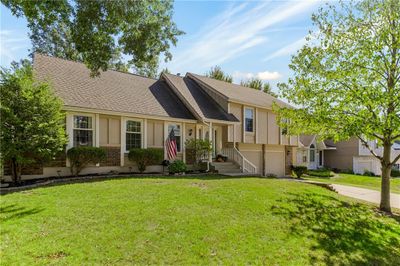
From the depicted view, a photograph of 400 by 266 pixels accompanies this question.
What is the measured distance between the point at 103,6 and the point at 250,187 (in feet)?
24.9

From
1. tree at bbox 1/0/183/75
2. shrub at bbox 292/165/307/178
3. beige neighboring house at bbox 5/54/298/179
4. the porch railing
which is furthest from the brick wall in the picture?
shrub at bbox 292/165/307/178

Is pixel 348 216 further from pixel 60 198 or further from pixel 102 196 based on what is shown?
pixel 60 198

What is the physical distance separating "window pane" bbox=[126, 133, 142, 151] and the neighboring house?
24204 millimetres

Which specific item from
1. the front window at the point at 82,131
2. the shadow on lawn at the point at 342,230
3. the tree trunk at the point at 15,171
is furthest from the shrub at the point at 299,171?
the tree trunk at the point at 15,171

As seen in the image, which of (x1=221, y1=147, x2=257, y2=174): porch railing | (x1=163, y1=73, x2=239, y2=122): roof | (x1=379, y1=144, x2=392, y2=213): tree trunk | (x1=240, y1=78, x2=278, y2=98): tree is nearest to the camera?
(x1=379, y1=144, x2=392, y2=213): tree trunk

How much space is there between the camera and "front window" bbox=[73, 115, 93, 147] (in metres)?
13.2

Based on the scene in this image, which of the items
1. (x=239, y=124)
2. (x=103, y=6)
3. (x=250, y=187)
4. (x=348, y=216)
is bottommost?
(x=348, y=216)

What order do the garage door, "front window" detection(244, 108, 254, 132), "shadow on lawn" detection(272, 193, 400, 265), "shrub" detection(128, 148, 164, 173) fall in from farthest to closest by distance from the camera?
1. the garage door
2. "front window" detection(244, 108, 254, 132)
3. "shrub" detection(128, 148, 164, 173)
4. "shadow on lawn" detection(272, 193, 400, 265)

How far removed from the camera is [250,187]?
11.0 meters

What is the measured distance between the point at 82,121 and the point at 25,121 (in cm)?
305

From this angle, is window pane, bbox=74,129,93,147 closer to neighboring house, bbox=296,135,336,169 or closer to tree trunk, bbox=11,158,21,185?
tree trunk, bbox=11,158,21,185

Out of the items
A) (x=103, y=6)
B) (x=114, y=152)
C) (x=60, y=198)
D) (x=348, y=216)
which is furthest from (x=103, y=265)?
(x=114, y=152)

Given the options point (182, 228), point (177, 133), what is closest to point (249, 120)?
point (177, 133)

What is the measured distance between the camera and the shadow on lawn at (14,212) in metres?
6.66
